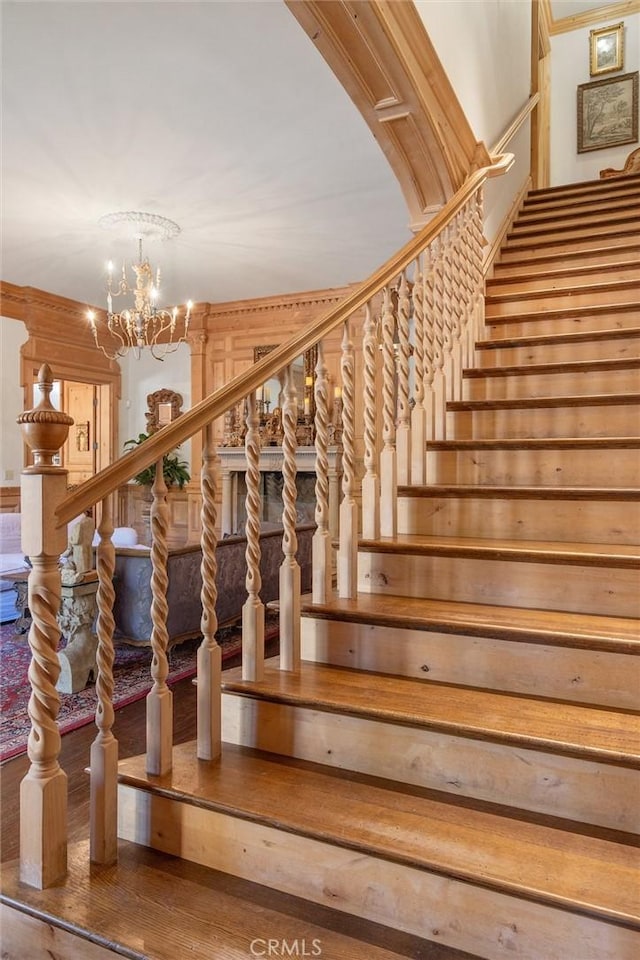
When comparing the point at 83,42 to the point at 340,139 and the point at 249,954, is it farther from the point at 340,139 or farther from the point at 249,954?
the point at 249,954

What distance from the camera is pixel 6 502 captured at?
6262 mm

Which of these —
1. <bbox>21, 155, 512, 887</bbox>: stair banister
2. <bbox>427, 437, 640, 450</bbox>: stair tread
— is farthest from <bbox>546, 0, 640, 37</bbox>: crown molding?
<bbox>21, 155, 512, 887</bbox>: stair banister

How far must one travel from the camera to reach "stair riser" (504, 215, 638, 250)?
3977 millimetres

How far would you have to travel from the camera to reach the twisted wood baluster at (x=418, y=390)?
241 cm

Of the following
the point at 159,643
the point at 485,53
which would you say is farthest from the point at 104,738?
the point at 485,53

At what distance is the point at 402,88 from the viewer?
8.45ft

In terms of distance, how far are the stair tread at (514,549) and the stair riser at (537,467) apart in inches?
12.8

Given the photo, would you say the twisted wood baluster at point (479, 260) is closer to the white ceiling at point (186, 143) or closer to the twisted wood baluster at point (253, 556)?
the white ceiling at point (186, 143)

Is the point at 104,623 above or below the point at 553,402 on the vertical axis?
below

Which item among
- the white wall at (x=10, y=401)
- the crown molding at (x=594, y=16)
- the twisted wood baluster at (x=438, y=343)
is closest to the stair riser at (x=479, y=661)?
the twisted wood baluster at (x=438, y=343)

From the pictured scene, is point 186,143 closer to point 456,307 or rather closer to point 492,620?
point 456,307

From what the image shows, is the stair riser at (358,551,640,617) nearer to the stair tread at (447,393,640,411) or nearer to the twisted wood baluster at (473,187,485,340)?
the stair tread at (447,393,640,411)

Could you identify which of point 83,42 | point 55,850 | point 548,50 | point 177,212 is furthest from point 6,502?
point 548,50

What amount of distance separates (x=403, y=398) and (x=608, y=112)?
674cm
